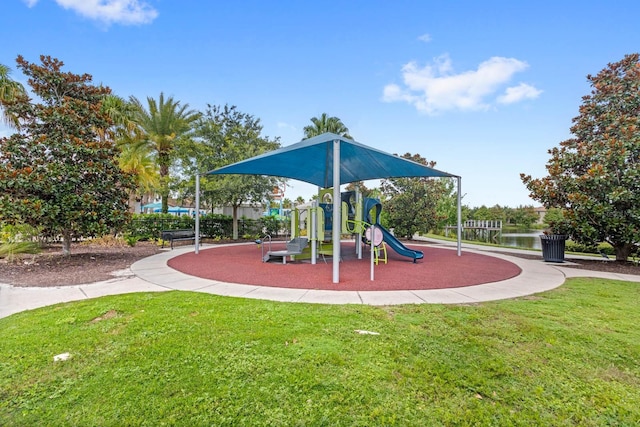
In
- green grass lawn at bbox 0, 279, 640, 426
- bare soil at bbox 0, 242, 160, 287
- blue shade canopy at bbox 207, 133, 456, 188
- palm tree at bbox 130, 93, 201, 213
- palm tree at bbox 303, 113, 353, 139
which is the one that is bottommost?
bare soil at bbox 0, 242, 160, 287

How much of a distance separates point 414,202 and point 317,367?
53.9 feet

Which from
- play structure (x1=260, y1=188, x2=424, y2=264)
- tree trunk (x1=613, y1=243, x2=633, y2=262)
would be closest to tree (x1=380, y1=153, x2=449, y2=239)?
play structure (x1=260, y1=188, x2=424, y2=264)

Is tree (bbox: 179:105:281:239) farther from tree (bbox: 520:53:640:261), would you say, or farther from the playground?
tree (bbox: 520:53:640:261)

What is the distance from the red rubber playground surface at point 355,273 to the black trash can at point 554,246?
1747 mm

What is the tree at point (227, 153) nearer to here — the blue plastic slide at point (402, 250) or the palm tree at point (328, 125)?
the blue plastic slide at point (402, 250)

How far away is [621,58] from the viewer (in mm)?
10203

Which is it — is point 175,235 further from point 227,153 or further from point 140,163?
point 140,163

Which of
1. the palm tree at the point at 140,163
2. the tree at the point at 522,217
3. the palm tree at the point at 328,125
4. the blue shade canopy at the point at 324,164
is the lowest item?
the tree at the point at 522,217

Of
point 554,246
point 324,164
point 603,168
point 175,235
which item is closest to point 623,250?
point 554,246

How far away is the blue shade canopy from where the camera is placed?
8.69 metres

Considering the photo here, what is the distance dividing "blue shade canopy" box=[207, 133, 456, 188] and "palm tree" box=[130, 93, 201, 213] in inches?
412

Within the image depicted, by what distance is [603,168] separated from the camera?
8555mm

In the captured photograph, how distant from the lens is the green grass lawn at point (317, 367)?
211cm

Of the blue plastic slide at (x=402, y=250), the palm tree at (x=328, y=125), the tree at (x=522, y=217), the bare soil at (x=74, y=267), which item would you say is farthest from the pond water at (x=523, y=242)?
the tree at (x=522, y=217)
